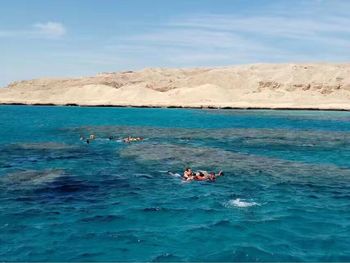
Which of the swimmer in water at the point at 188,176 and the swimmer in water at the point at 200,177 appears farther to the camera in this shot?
the swimmer in water at the point at 200,177

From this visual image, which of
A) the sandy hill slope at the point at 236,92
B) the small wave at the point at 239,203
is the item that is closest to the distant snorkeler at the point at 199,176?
the small wave at the point at 239,203

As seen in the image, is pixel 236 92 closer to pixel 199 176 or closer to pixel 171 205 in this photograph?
pixel 199 176

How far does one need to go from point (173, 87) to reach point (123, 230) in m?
155

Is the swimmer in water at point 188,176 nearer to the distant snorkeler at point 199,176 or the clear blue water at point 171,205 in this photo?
the distant snorkeler at point 199,176

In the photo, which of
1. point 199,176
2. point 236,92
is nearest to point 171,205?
point 199,176

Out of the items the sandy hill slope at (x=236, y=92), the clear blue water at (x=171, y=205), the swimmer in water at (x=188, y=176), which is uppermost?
the sandy hill slope at (x=236, y=92)

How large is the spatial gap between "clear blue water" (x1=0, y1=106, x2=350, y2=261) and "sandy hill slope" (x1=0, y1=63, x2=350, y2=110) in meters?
87.7

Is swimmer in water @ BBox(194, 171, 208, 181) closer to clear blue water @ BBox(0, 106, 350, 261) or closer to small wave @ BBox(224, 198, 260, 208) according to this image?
clear blue water @ BBox(0, 106, 350, 261)

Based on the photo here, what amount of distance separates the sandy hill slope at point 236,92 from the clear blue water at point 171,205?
87.7 m

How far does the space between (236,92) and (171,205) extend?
12543 centimetres

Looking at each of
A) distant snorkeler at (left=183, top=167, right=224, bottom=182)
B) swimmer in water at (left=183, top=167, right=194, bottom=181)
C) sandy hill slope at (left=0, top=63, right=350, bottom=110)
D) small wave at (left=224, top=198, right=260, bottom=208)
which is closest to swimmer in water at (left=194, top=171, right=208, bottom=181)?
distant snorkeler at (left=183, top=167, right=224, bottom=182)

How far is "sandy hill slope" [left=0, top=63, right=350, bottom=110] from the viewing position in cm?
13288

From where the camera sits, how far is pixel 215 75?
177 m

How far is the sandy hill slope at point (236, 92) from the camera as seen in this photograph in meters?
133
